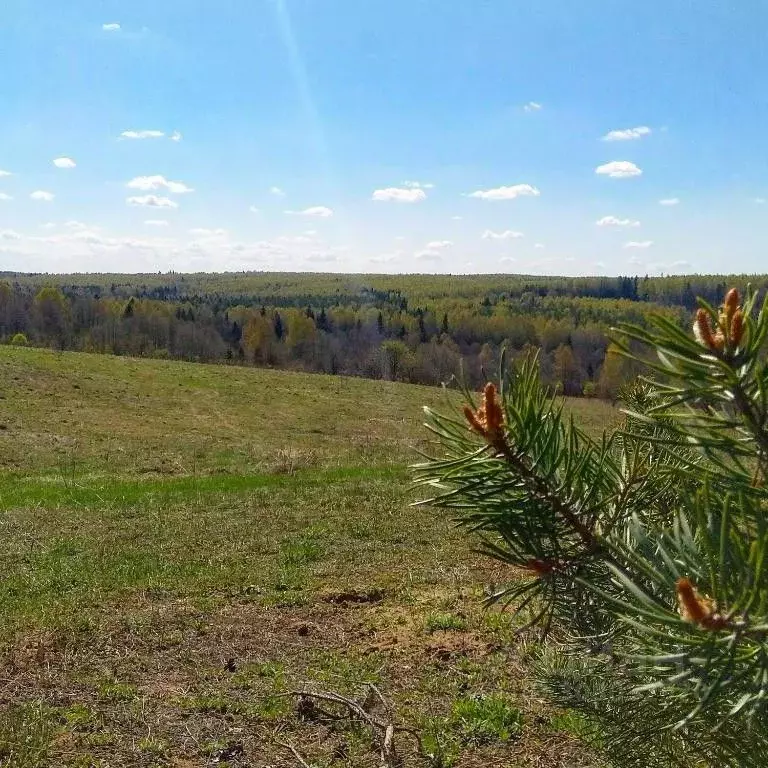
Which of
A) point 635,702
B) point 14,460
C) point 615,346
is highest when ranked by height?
point 615,346

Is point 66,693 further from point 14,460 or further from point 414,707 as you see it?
point 14,460

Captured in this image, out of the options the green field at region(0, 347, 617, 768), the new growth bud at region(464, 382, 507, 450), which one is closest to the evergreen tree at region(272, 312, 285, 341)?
the green field at region(0, 347, 617, 768)

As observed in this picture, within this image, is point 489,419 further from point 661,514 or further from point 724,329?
point 661,514

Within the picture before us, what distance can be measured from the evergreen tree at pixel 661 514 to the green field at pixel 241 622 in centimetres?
16

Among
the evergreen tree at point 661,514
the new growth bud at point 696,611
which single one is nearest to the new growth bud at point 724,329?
the evergreen tree at point 661,514

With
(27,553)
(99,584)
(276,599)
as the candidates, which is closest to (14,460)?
(27,553)

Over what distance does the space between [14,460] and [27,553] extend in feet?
25.9

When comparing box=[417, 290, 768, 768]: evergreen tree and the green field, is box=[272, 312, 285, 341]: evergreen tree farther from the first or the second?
box=[417, 290, 768, 768]: evergreen tree

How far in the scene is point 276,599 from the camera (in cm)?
646

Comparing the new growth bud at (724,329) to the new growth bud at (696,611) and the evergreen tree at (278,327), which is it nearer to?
the new growth bud at (696,611)

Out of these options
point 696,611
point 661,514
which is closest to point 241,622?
point 661,514

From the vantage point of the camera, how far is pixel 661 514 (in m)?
1.29

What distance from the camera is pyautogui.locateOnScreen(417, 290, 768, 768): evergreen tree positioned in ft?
2.25

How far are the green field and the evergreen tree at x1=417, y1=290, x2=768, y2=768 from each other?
0.54ft
